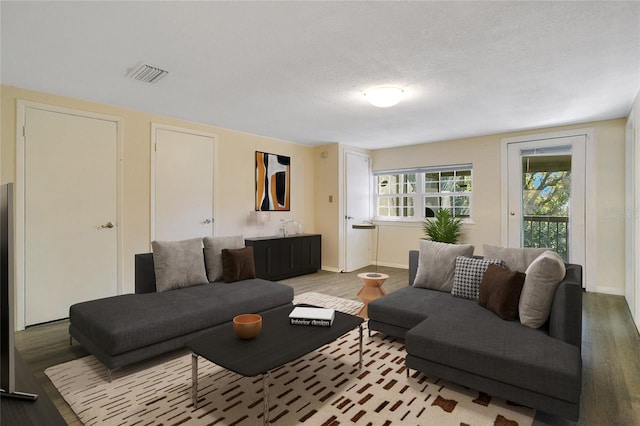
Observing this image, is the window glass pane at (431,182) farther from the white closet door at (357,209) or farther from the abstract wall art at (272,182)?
the abstract wall art at (272,182)

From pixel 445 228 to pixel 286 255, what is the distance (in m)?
2.80

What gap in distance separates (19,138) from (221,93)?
2057 millimetres

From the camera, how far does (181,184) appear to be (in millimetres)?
4527

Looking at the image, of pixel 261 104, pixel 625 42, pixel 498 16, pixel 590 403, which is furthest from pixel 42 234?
pixel 625 42

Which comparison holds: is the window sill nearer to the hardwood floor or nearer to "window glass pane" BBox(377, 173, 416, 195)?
"window glass pane" BBox(377, 173, 416, 195)

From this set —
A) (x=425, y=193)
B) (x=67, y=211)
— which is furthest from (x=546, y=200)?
(x=67, y=211)

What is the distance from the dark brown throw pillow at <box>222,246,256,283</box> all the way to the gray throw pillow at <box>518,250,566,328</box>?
8.55 feet

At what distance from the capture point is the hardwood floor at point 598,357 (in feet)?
6.22

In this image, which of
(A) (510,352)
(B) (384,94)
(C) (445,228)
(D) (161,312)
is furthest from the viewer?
(C) (445,228)

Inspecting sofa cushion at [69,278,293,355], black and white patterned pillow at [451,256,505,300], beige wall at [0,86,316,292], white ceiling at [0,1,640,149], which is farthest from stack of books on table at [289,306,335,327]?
beige wall at [0,86,316,292]

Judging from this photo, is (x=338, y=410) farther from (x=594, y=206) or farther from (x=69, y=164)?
(x=594, y=206)

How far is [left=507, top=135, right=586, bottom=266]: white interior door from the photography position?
4682mm

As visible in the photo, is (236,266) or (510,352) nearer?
(510,352)

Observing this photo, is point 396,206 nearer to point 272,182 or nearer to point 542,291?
point 272,182
